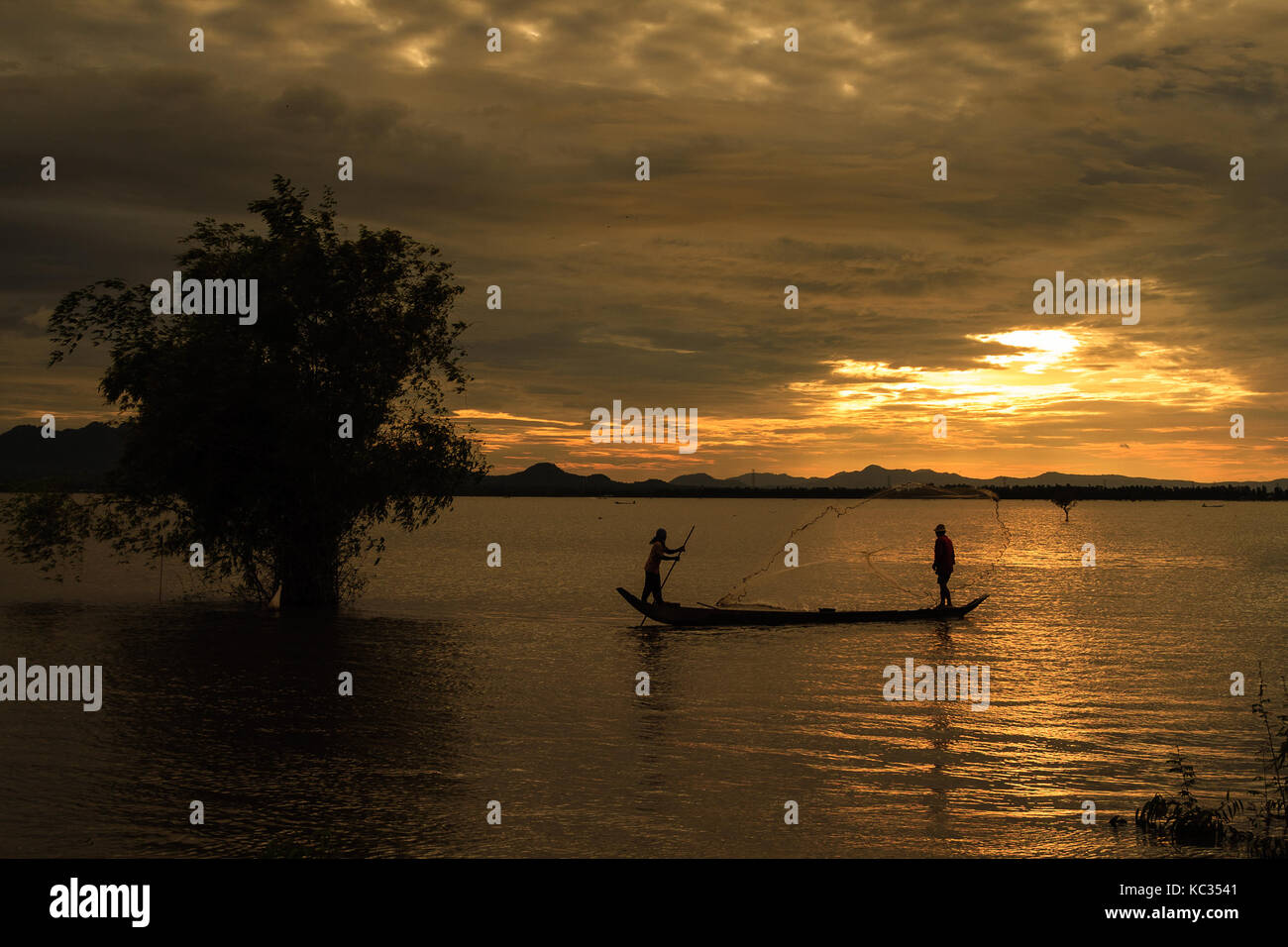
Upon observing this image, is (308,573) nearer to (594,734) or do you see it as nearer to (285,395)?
(285,395)

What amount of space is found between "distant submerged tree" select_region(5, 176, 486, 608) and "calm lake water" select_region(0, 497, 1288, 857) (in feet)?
13.0

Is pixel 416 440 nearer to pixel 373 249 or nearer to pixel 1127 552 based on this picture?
pixel 373 249

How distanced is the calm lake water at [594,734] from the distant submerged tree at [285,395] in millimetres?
3967

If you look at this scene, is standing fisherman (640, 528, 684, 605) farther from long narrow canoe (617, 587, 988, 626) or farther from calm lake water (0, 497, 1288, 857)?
calm lake water (0, 497, 1288, 857)

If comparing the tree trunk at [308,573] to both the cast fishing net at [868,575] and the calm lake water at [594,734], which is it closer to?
the calm lake water at [594,734]

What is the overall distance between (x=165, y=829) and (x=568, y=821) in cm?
499

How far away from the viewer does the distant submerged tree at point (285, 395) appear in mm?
35844

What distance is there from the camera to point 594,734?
63.5 ft

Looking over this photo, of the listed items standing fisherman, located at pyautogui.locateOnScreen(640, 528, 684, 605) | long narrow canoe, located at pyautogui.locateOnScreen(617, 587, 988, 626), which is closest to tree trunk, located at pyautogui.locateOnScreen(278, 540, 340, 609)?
long narrow canoe, located at pyautogui.locateOnScreen(617, 587, 988, 626)

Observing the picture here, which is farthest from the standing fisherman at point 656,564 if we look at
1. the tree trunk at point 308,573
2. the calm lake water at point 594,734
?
the tree trunk at point 308,573

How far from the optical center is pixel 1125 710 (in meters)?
22.9

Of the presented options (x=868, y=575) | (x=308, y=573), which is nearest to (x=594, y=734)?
(x=308, y=573)

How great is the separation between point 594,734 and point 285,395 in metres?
21.6

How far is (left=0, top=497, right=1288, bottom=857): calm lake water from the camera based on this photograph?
1323cm
